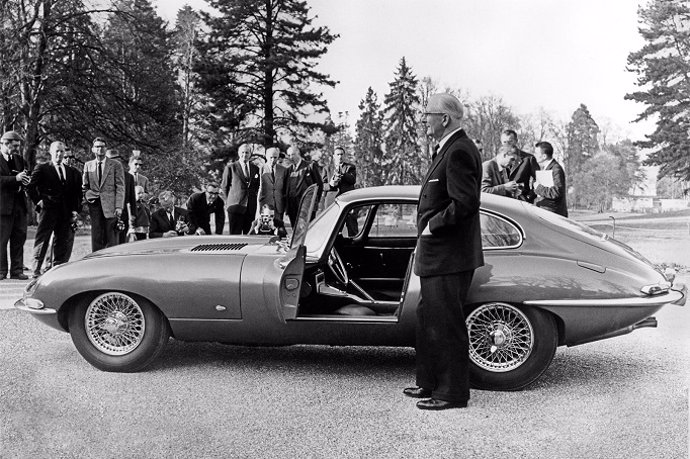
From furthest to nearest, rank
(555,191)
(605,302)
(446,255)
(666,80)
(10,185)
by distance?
(666,80)
(10,185)
(555,191)
(605,302)
(446,255)

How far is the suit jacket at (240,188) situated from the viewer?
10.2 m

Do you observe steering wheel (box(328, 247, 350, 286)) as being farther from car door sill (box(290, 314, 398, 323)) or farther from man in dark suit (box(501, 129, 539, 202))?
man in dark suit (box(501, 129, 539, 202))

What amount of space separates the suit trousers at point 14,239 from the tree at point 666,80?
18.9m

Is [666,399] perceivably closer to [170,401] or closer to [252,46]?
[170,401]

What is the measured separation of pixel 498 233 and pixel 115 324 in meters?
2.69

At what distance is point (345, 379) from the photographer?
15.2 ft

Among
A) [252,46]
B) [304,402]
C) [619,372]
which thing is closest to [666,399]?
[619,372]

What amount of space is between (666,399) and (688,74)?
22048 millimetres

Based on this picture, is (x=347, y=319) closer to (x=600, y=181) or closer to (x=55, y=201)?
(x=55, y=201)

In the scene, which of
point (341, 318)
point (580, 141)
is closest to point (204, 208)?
point (341, 318)

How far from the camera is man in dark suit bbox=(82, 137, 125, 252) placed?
30.7 ft

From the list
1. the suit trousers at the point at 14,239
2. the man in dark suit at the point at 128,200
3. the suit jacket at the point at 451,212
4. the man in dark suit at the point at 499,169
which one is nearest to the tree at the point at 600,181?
the man in dark suit at the point at 499,169

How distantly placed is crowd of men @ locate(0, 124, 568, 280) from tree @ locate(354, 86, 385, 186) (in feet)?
125

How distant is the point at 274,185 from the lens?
1031cm
